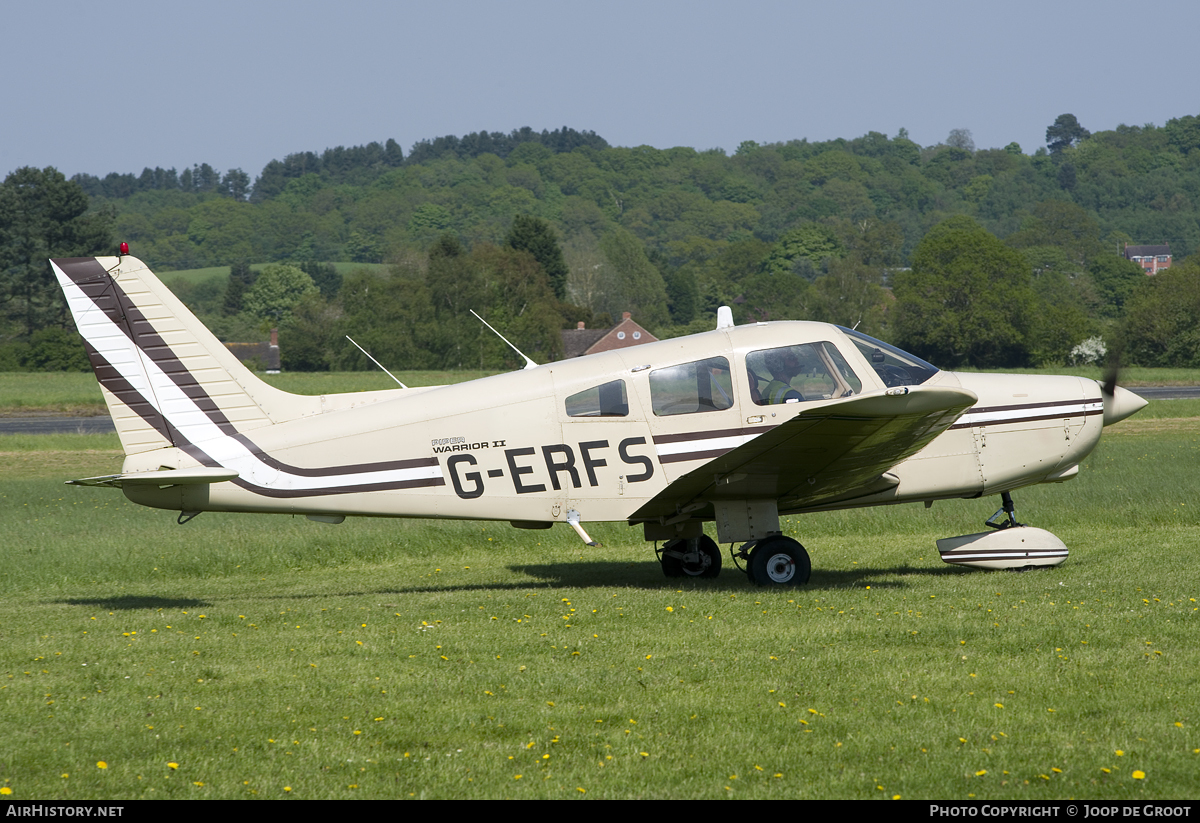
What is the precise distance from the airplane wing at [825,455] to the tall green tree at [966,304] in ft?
224

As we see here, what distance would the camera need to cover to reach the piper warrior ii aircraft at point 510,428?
957cm

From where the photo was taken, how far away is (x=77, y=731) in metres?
5.90

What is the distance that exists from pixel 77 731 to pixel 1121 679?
5786mm

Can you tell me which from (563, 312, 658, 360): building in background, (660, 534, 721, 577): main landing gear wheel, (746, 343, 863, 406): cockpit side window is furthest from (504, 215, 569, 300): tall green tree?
(746, 343, 863, 406): cockpit side window

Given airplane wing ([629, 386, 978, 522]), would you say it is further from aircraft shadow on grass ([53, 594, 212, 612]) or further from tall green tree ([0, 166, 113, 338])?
tall green tree ([0, 166, 113, 338])

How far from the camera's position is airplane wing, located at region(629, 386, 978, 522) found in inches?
332

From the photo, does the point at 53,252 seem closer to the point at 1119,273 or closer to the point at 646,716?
the point at 646,716

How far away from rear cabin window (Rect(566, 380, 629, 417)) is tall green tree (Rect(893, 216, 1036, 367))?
69.1 metres

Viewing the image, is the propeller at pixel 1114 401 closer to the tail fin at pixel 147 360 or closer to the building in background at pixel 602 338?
the tail fin at pixel 147 360

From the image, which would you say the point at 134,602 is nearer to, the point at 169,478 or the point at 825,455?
the point at 169,478

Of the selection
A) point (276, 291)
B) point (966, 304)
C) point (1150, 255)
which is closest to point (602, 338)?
point (966, 304)

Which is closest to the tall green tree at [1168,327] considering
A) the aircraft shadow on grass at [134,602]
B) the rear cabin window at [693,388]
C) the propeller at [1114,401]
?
the propeller at [1114,401]

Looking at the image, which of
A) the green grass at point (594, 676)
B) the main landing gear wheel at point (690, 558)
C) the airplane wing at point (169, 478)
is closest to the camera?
the green grass at point (594, 676)

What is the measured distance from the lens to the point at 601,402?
9.77 meters
